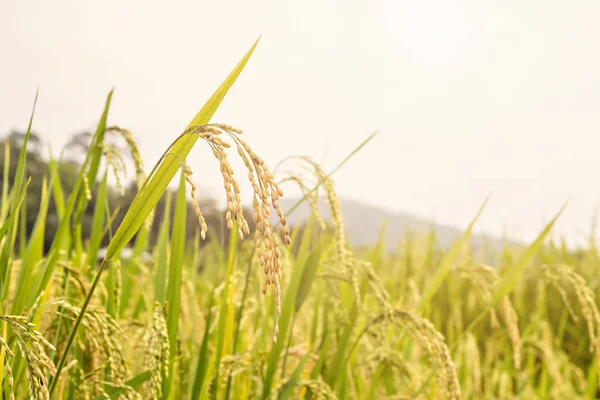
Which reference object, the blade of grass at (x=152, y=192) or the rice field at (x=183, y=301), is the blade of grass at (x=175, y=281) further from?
the blade of grass at (x=152, y=192)

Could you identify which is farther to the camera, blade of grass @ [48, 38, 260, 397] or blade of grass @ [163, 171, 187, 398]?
blade of grass @ [163, 171, 187, 398]

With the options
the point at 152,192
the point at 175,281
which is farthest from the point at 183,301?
the point at 152,192

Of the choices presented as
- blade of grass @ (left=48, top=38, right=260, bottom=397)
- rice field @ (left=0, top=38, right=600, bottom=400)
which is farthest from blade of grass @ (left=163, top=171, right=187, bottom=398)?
blade of grass @ (left=48, top=38, right=260, bottom=397)

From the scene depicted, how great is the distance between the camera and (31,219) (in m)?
16.2

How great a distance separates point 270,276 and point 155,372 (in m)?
0.72

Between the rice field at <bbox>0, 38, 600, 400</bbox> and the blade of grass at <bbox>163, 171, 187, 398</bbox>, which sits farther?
the blade of grass at <bbox>163, 171, 187, 398</bbox>

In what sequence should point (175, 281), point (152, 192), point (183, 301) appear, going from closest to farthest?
point (152, 192) → point (175, 281) → point (183, 301)

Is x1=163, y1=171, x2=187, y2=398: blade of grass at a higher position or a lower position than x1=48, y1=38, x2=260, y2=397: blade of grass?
lower

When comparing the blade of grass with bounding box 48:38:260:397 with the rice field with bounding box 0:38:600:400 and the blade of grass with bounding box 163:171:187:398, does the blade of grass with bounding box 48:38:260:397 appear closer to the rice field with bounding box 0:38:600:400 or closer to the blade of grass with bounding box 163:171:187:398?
the rice field with bounding box 0:38:600:400

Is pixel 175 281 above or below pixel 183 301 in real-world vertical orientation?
above

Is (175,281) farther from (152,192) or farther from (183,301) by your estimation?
(152,192)

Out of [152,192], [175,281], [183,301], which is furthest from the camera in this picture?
[183,301]

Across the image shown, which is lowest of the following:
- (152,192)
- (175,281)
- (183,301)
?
(183,301)

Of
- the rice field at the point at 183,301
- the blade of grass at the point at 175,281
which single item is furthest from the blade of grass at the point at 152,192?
the blade of grass at the point at 175,281
